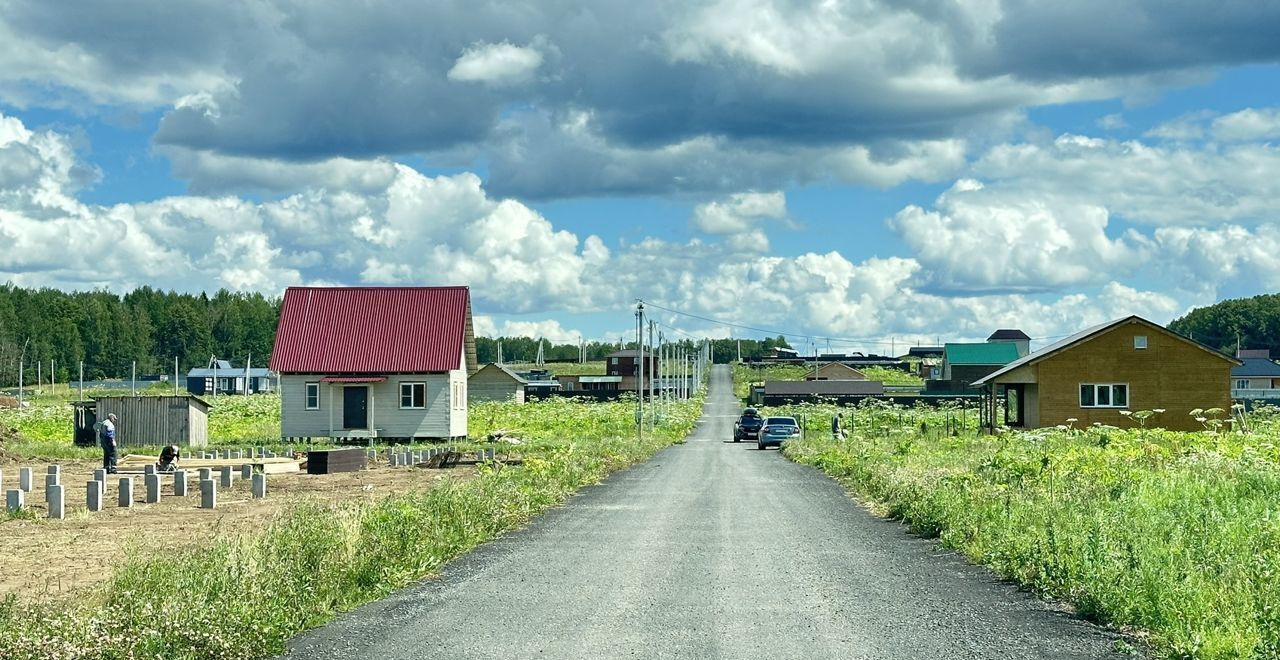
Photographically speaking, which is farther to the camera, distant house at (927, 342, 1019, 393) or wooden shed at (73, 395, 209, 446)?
distant house at (927, 342, 1019, 393)

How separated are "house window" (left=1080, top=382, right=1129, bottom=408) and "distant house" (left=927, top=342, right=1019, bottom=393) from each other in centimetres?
5683

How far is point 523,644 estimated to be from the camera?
30.7ft

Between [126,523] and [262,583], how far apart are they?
9.84 meters

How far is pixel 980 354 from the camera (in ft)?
361

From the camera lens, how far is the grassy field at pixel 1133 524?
Answer: 962cm

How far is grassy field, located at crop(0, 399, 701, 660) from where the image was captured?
28.4 ft

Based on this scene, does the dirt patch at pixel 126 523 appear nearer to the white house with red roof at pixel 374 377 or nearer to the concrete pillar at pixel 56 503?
the concrete pillar at pixel 56 503

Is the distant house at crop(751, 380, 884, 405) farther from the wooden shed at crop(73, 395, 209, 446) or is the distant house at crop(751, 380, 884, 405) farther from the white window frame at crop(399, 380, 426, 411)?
the wooden shed at crop(73, 395, 209, 446)

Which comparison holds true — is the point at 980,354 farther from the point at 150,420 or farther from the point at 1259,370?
the point at 150,420

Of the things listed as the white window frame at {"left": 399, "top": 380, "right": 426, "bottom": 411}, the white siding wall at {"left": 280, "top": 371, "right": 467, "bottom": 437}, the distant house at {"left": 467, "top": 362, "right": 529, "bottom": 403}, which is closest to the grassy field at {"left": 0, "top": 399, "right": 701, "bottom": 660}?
the white siding wall at {"left": 280, "top": 371, "right": 467, "bottom": 437}

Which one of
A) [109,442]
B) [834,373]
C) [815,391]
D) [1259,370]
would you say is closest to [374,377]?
[109,442]

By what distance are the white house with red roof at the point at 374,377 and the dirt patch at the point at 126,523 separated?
18050 mm

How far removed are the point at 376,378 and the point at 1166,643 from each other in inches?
1644

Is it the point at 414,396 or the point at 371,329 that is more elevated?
the point at 371,329
